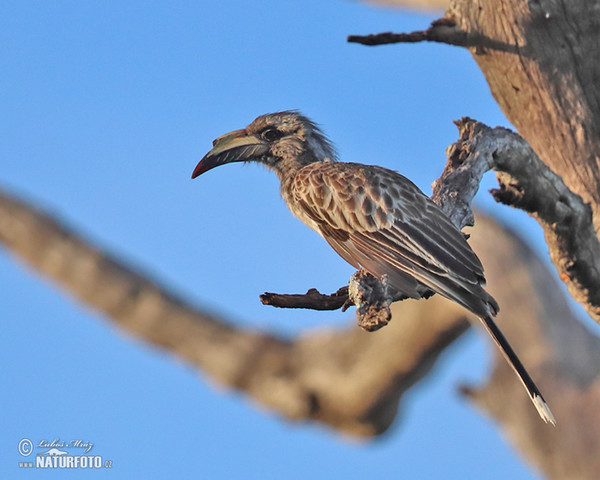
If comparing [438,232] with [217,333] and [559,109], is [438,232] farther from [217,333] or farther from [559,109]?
[217,333]

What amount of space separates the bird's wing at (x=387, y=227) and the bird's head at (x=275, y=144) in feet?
2.09

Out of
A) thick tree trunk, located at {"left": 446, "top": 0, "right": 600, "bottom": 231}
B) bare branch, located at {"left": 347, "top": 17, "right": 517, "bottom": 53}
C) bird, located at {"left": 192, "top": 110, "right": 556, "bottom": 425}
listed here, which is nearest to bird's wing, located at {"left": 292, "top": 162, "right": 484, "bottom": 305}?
bird, located at {"left": 192, "top": 110, "right": 556, "bottom": 425}

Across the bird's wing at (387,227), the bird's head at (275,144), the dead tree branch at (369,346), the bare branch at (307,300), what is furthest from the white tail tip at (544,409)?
the dead tree branch at (369,346)

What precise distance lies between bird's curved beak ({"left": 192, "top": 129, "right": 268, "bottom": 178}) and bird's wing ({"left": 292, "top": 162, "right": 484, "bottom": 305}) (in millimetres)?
807

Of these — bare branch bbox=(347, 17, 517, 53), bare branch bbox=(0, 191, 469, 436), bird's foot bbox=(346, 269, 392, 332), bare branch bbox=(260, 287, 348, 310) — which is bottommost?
bird's foot bbox=(346, 269, 392, 332)

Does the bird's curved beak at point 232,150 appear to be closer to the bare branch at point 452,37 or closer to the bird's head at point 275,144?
the bird's head at point 275,144

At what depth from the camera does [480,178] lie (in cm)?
501

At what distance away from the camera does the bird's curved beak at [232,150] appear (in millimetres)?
6332

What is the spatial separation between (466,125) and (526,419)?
658 cm

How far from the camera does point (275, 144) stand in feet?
21.7

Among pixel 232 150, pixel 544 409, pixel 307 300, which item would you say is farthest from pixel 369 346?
pixel 307 300

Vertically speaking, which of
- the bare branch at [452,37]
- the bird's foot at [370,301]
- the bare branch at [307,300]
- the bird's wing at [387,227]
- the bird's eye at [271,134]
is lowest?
the bird's foot at [370,301]

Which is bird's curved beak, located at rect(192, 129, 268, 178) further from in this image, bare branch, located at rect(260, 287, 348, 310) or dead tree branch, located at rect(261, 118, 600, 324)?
bare branch, located at rect(260, 287, 348, 310)

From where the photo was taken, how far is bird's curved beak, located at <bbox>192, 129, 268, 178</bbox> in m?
6.33
